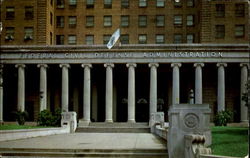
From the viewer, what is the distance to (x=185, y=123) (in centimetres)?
1805

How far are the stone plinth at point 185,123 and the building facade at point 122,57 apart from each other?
39.6 m

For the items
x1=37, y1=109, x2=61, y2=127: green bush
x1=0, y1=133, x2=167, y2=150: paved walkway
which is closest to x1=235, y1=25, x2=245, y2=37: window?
x1=37, y1=109, x2=61, y2=127: green bush

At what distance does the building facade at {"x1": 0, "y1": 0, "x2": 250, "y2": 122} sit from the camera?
5838 centimetres

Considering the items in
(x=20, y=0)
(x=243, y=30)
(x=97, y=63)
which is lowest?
(x=97, y=63)

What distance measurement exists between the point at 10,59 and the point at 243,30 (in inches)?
1158

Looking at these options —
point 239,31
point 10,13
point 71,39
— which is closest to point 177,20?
point 239,31

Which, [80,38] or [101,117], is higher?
[80,38]

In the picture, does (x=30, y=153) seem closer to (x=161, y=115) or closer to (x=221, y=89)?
(x=161, y=115)

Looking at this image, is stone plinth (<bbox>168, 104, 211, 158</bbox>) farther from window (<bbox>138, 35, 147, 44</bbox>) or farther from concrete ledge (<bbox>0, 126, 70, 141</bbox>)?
window (<bbox>138, 35, 147, 44</bbox>)

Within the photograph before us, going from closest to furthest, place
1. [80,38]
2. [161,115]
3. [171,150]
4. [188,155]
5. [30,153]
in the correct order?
[188,155]
[171,150]
[30,153]
[161,115]
[80,38]

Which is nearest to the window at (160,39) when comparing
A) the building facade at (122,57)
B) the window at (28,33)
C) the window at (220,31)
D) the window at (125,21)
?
the building facade at (122,57)

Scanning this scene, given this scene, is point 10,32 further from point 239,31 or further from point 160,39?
point 239,31

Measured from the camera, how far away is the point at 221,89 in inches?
2296

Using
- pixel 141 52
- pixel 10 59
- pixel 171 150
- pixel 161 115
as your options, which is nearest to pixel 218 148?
pixel 171 150
